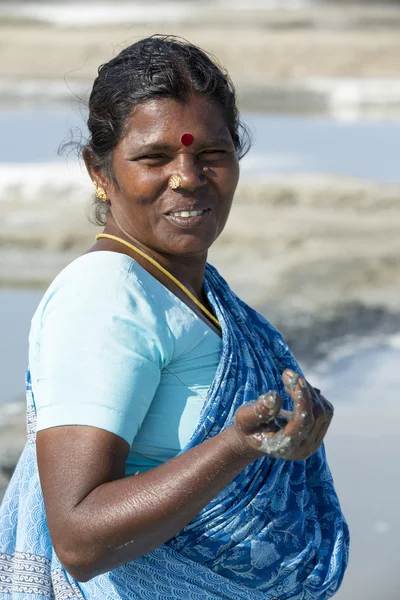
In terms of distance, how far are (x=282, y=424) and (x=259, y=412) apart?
1.4 inches

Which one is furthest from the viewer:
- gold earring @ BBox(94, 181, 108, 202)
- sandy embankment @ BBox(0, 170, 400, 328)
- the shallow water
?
the shallow water

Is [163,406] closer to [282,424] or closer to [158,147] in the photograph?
A: [282,424]

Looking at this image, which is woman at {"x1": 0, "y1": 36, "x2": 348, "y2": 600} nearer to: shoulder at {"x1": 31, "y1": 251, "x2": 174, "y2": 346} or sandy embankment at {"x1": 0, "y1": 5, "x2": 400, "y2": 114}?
shoulder at {"x1": 31, "y1": 251, "x2": 174, "y2": 346}

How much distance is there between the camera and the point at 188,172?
147cm

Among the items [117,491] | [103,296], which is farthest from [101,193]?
[117,491]

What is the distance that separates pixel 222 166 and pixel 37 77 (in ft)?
42.4

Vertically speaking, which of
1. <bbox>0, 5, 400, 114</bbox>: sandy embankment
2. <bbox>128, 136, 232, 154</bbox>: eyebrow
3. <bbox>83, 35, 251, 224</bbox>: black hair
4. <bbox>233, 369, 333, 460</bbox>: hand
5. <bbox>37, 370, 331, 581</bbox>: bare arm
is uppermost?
<bbox>0, 5, 400, 114</bbox>: sandy embankment

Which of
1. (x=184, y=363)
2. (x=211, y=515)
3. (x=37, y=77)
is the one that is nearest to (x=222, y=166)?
(x=184, y=363)

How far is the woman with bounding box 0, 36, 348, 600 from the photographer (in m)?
1.23

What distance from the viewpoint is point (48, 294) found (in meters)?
1.38

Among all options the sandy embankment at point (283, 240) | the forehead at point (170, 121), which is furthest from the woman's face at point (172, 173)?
the sandy embankment at point (283, 240)

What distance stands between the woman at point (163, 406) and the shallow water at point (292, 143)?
22.5ft

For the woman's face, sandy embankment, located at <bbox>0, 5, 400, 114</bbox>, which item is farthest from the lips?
sandy embankment, located at <bbox>0, 5, 400, 114</bbox>

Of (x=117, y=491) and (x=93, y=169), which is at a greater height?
(x=93, y=169)
